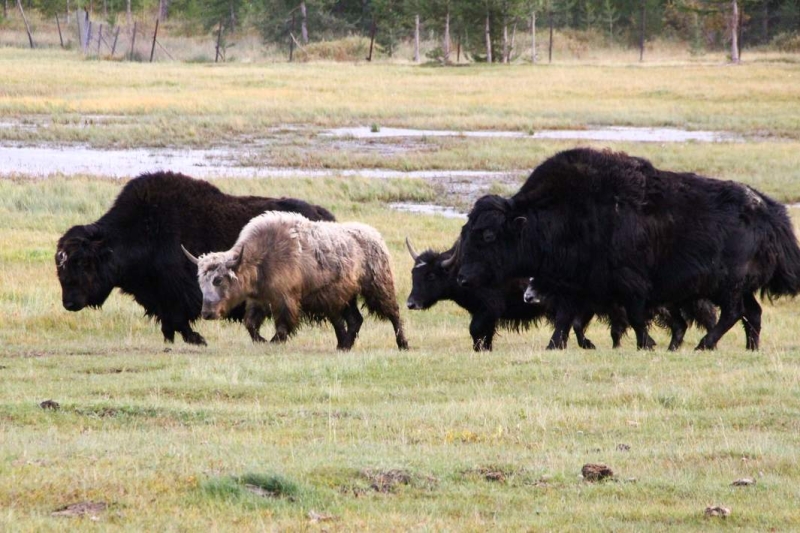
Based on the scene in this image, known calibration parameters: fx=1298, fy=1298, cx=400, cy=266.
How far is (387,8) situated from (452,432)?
67467 millimetres

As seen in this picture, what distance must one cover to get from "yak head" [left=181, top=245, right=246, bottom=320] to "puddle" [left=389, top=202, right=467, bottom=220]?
37.7 ft

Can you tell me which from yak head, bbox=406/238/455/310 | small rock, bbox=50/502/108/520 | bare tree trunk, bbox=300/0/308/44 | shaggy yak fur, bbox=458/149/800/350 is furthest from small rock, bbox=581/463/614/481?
bare tree trunk, bbox=300/0/308/44

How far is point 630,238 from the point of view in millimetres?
12711

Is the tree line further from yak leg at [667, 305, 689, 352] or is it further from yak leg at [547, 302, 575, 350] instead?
yak leg at [547, 302, 575, 350]

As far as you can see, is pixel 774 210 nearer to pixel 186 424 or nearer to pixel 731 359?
Result: pixel 731 359

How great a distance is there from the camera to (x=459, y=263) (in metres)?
13.7

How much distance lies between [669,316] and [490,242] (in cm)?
308

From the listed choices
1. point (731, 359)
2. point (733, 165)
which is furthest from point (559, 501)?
point (733, 165)

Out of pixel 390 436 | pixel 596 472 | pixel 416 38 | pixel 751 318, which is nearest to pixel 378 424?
pixel 390 436

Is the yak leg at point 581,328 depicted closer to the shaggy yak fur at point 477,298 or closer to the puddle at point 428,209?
the shaggy yak fur at point 477,298

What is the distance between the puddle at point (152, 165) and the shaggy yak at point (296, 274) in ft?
44.4

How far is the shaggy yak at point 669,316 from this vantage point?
13766 mm

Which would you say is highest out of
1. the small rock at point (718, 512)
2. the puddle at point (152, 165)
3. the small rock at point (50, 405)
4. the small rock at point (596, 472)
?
the small rock at point (718, 512)

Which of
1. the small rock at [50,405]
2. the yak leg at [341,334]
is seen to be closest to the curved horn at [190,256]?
the yak leg at [341,334]
